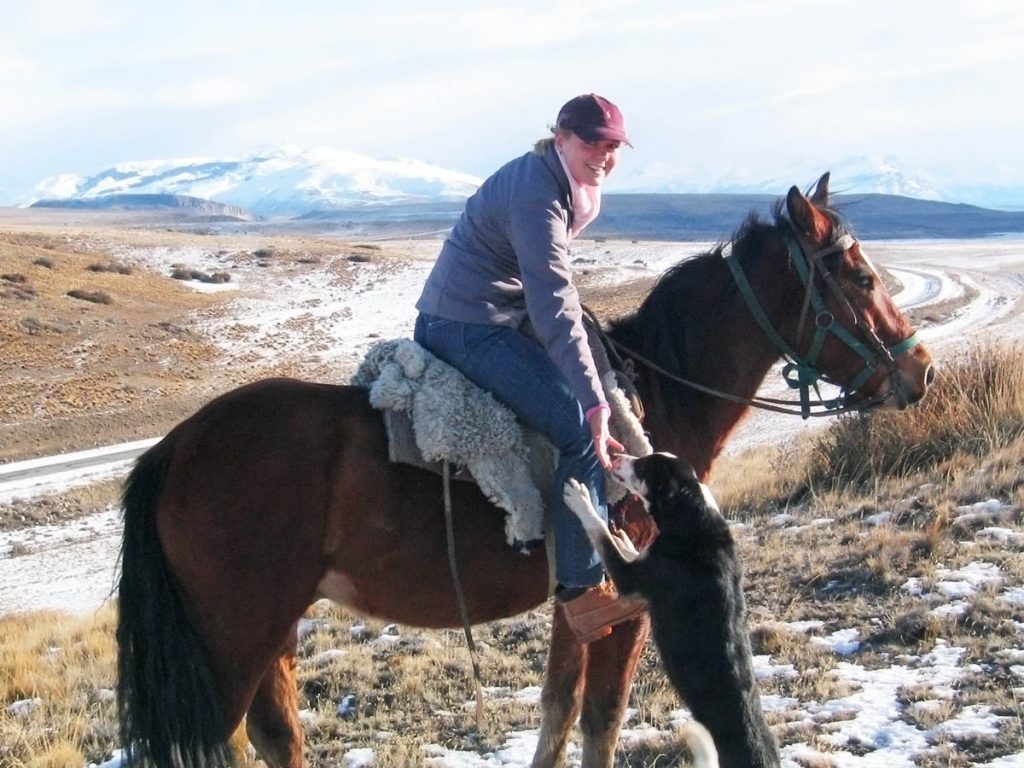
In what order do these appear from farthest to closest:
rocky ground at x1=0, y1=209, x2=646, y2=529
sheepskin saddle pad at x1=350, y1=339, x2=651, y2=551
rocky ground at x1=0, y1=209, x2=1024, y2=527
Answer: rocky ground at x1=0, y1=209, x2=1024, y2=527
rocky ground at x1=0, y1=209, x2=646, y2=529
sheepskin saddle pad at x1=350, y1=339, x2=651, y2=551

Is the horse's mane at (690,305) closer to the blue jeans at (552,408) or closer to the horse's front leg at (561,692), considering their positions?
the blue jeans at (552,408)

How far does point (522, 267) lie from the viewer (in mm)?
4184

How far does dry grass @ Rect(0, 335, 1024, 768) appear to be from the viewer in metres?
5.32

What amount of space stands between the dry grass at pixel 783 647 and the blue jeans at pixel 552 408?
1403 millimetres

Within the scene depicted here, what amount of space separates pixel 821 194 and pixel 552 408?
1.95 meters

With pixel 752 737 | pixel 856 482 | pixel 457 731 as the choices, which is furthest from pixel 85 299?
pixel 752 737

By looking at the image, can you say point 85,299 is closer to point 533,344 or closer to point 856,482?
point 856,482

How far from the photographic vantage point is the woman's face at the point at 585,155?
419 centimetres

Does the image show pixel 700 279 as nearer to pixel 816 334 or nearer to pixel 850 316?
pixel 816 334

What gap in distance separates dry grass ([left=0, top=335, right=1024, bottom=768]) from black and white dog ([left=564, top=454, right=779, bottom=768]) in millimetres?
908

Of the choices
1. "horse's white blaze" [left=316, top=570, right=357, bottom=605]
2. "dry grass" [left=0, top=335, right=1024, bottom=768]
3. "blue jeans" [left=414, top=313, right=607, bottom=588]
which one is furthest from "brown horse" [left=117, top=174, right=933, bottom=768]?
"dry grass" [left=0, top=335, right=1024, bottom=768]

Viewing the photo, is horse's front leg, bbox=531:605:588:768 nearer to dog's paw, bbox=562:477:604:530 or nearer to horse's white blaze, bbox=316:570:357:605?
dog's paw, bbox=562:477:604:530

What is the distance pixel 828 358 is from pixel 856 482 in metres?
5.86

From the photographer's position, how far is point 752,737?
409 cm
